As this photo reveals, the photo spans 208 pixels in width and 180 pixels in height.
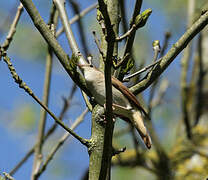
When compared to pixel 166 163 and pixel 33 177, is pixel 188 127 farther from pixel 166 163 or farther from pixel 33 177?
pixel 33 177

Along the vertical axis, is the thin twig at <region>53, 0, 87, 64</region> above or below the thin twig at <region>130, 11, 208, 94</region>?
above

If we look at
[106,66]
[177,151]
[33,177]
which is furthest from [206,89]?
[106,66]

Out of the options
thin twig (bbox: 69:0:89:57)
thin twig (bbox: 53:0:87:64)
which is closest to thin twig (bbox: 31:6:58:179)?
thin twig (bbox: 53:0:87:64)

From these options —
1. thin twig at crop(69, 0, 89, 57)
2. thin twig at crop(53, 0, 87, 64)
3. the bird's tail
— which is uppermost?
thin twig at crop(69, 0, 89, 57)

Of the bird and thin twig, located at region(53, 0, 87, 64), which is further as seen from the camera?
thin twig, located at region(53, 0, 87, 64)

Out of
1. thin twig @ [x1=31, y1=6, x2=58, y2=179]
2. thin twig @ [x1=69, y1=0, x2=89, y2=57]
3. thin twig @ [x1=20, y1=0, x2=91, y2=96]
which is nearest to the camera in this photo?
thin twig @ [x1=20, y1=0, x2=91, y2=96]

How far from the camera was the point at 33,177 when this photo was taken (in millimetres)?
2775

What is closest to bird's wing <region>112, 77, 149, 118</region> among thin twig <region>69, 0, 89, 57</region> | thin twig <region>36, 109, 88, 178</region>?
thin twig <region>36, 109, 88, 178</region>

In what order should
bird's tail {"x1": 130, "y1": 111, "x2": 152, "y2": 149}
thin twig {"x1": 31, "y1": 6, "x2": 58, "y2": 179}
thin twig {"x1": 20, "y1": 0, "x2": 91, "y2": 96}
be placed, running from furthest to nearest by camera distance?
thin twig {"x1": 31, "y1": 6, "x2": 58, "y2": 179}, bird's tail {"x1": 130, "y1": 111, "x2": 152, "y2": 149}, thin twig {"x1": 20, "y1": 0, "x2": 91, "y2": 96}

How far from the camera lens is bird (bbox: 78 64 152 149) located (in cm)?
242

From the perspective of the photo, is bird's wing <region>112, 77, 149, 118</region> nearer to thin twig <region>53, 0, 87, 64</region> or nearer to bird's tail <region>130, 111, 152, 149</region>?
bird's tail <region>130, 111, 152, 149</region>

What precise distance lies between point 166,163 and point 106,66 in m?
3.40

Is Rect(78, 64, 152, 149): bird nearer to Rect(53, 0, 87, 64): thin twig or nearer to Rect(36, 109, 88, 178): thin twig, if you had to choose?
Rect(53, 0, 87, 64): thin twig

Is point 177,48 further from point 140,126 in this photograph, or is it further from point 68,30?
point 68,30
